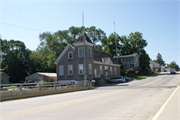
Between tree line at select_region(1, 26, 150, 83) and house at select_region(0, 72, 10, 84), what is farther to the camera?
tree line at select_region(1, 26, 150, 83)

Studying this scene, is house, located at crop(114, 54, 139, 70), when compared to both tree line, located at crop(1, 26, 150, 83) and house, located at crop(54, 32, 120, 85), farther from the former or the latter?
house, located at crop(54, 32, 120, 85)

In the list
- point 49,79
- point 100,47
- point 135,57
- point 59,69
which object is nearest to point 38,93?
point 59,69

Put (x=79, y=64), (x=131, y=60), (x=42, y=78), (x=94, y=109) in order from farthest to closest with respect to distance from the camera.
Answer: (x=131, y=60)
(x=42, y=78)
(x=79, y=64)
(x=94, y=109)

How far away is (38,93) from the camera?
16438 millimetres

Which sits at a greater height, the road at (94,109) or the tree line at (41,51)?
the tree line at (41,51)

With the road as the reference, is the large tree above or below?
above

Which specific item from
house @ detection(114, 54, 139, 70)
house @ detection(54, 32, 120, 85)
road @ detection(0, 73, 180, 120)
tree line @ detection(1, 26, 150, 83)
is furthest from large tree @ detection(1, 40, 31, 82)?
road @ detection(0, 73, 180, 120)

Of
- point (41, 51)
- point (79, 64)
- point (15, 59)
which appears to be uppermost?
point (41, 51)

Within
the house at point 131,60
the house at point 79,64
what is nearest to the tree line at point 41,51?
→ the house at point 131,60

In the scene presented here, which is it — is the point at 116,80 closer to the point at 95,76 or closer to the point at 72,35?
the point at 95,76

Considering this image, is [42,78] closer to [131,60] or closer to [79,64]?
[79,64]

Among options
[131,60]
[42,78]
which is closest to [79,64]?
[42,78]

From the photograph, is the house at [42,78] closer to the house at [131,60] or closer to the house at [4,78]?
the house at [4,78]

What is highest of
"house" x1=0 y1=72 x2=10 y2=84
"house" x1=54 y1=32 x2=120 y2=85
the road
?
"house" x1=54 y1=32 x2=120 y2=85
